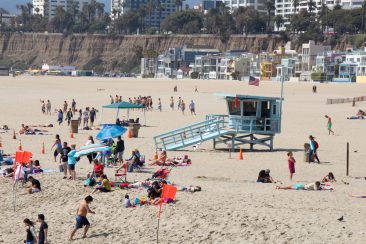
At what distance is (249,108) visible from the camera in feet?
90.6

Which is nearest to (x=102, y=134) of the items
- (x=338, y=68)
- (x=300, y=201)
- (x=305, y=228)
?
(x=300, y=201)

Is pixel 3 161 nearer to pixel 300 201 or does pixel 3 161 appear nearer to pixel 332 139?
pixel 300 201

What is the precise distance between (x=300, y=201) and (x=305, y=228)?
237 centimetres

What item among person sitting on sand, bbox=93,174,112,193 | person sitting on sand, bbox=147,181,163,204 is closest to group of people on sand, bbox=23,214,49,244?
person sitting on sand, bbox=147,181,163,204

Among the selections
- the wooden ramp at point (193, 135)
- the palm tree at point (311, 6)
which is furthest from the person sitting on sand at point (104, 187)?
the palm tree at point (311, 6)

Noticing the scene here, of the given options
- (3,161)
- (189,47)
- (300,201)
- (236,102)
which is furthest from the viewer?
(189,47)

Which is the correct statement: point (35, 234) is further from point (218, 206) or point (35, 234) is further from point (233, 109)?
point (233, 109)

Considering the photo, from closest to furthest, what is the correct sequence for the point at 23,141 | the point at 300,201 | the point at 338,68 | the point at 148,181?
1. the point at 300,201
2. the point at 148,181
3. the point at 23,141
4. the point at 338,68

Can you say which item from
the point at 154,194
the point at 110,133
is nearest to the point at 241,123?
the point at 110,133

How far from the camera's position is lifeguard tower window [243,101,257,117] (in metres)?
27.5

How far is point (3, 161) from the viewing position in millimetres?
22266

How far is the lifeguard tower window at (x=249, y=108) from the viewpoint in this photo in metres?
27.5

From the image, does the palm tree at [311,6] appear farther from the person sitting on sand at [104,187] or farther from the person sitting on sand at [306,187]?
the person sitting on sand at [104,187]

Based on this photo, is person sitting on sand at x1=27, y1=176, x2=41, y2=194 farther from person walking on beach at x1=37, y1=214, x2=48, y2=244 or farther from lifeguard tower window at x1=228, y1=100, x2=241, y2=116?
lifeguard tower window at x1=228, y1=100, x2=241, y2=116
